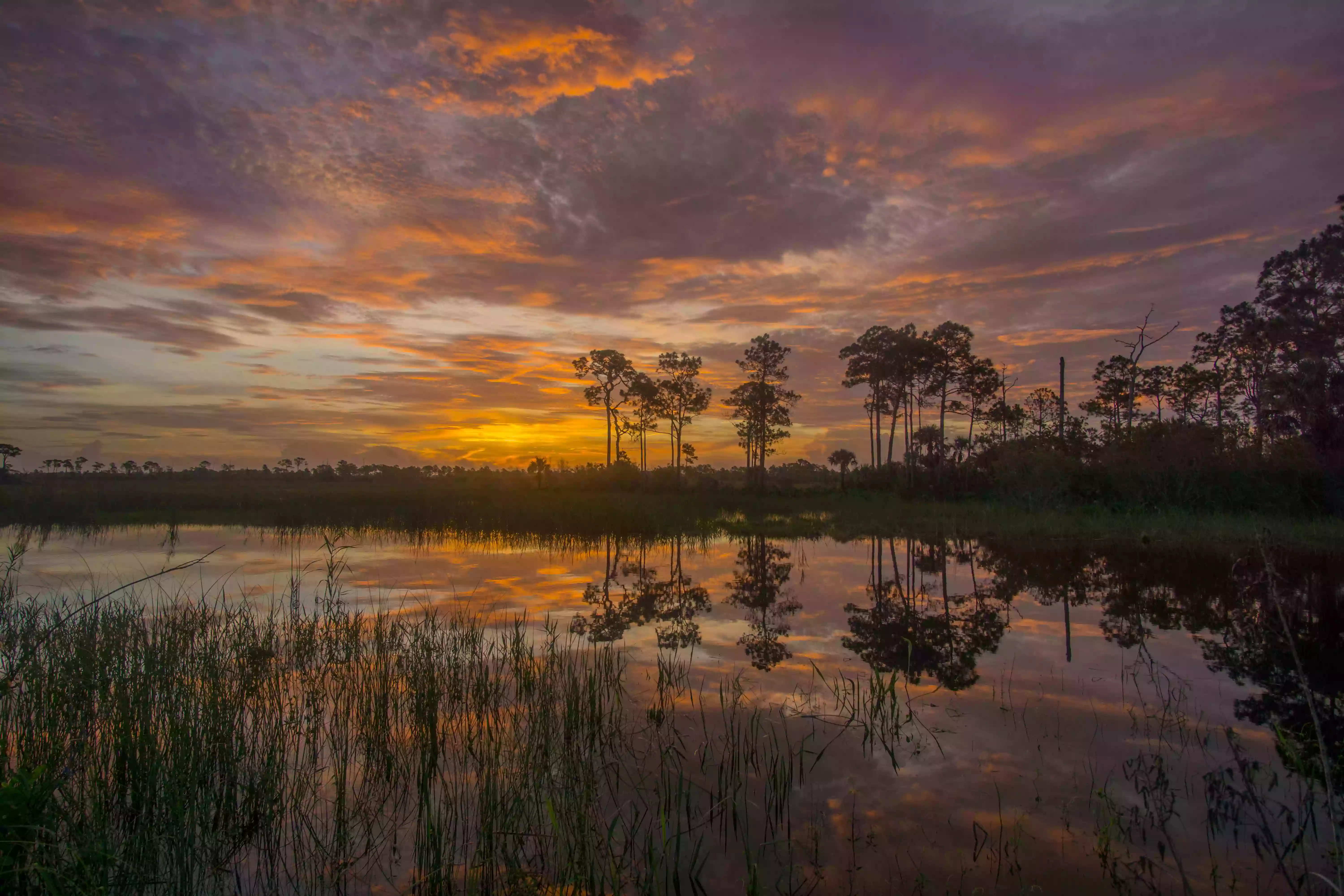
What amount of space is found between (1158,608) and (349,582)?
1548cm

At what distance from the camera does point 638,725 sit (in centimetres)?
613

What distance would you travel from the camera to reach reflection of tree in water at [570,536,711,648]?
387 inches

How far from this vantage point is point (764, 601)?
12.5 meters

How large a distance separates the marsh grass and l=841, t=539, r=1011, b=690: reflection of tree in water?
1.15 meters

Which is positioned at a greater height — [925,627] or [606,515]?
[606,515]

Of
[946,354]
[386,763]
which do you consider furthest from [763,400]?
[386,763]

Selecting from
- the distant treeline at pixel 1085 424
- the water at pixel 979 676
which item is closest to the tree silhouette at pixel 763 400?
the distant treeline at pixel 1085 424

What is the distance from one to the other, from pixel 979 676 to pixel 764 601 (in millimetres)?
5060

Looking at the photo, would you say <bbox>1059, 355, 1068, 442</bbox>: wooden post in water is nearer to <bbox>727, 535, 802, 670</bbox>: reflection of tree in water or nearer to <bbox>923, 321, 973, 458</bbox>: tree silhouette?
<bbox>923, 321, 973, 458</bbox>: tree silhouette

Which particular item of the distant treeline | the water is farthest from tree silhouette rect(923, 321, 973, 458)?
the water

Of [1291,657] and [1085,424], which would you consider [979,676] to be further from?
[1085,424]

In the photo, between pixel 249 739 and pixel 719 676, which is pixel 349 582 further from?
pixel 719 676

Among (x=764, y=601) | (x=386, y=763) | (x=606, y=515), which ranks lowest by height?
(x=386, y=763)

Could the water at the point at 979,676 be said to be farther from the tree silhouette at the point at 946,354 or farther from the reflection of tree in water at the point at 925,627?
the tree silhouette at the point at 946,354
